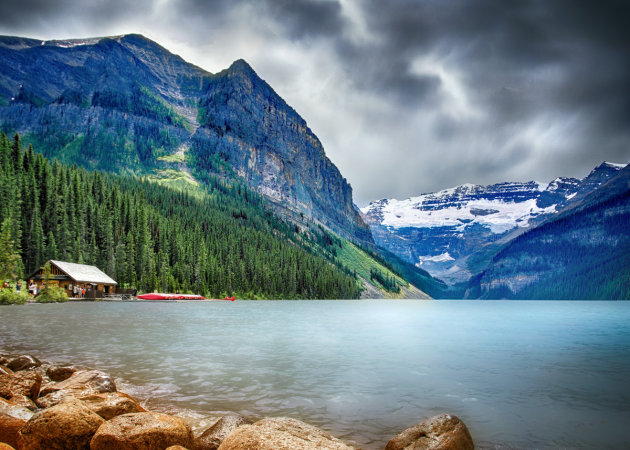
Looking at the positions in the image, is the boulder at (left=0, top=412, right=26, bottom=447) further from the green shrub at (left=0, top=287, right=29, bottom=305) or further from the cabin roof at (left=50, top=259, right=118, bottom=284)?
the cabin roof at (left=50, top=259, right=118, bottom=284)

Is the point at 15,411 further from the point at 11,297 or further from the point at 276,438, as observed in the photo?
the point at 11,297

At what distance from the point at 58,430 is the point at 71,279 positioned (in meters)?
89.7

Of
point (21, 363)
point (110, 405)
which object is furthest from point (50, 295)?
point (110, 405)

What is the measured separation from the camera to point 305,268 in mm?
185500

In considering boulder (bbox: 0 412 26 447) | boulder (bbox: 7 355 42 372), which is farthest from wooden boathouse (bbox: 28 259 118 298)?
boulder (bbox: 0 412 26 447)

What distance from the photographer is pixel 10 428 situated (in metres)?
8.79

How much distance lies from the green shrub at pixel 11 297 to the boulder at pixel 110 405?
225 feet

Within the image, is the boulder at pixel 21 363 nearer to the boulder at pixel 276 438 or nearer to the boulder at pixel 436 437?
the boulder at pixel 276 438

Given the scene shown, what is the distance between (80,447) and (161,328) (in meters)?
33.7

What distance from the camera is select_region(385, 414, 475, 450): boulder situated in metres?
9.09

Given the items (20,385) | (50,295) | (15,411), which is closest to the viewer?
(15,411)

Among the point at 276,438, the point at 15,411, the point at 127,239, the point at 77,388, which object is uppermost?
the point at 127,239

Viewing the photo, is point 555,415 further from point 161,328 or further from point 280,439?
point 161,328

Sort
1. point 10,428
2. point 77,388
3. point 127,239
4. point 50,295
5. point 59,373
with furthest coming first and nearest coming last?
point 127,239 < point 50,295 < point 59,373 < point 77,388 < point 10,428
